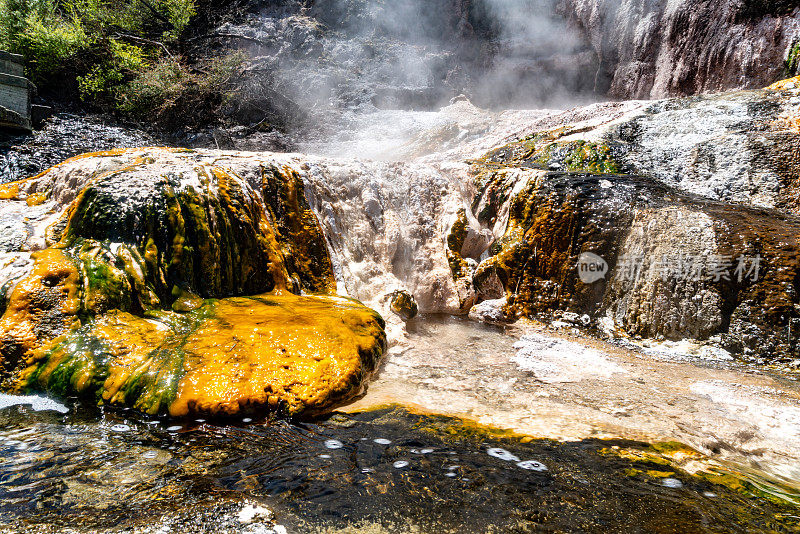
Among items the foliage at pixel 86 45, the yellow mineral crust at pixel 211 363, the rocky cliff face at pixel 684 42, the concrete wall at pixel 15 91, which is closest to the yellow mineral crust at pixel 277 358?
the yellow mineral crust at pixel 211 363

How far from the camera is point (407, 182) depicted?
6.12 metres

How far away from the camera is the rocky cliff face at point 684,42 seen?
811 centimetres

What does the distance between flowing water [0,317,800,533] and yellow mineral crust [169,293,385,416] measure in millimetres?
140

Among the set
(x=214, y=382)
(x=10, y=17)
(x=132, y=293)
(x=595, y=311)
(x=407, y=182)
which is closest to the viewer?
(x=214, y=382)

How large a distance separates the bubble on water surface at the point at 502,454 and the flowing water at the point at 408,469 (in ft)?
0.03

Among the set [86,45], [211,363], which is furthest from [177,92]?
[211,363]

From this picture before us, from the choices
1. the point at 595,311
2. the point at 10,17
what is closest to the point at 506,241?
the point at 595,311

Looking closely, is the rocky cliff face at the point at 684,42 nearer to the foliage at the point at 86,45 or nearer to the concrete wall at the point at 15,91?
the foliage at the point at 86,45

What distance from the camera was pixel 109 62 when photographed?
10.1 metres

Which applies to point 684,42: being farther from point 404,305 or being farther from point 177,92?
point 177,92

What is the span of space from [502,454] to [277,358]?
160 cm

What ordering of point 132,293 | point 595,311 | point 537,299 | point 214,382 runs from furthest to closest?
point 537,299 → point 595,311 → point 132,293 → point 214,382

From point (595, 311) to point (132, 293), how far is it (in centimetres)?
474

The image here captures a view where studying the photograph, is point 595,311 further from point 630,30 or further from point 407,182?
point 630,30
